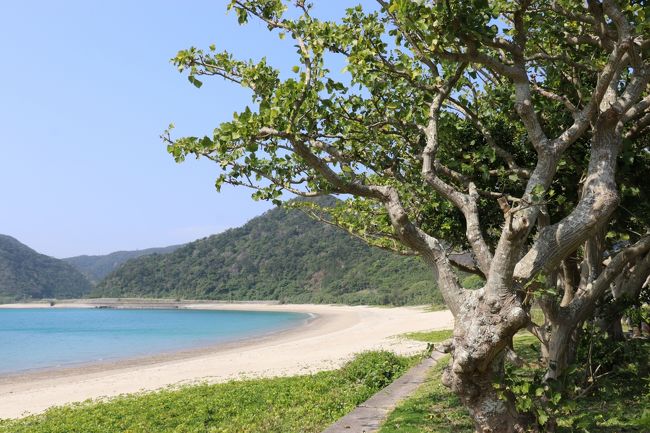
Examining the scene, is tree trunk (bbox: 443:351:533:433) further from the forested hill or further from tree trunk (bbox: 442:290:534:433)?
the forested hill

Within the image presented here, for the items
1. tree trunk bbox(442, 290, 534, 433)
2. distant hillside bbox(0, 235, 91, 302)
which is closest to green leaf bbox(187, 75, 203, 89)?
tree trunk bbox(442, 290, 534, 433)

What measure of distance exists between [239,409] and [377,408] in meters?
3.87

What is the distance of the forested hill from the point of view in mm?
106188

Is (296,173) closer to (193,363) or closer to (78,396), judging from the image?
(78,396)

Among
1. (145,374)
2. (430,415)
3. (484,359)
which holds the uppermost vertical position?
(484,359)

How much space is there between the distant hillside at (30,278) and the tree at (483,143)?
183391 millimetres

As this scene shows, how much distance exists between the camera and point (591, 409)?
7.07m

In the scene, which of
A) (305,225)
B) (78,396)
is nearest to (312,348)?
(78,396)

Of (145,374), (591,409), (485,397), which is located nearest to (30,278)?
(145,374)

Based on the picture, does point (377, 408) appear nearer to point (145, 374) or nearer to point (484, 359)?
point (484, 359)

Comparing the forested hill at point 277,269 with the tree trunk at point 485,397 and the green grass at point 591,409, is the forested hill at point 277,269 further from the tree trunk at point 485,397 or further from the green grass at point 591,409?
the tree trunk at point 485,397

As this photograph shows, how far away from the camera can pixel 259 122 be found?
5.38 metres

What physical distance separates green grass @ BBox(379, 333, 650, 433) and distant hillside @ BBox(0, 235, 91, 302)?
183173mm

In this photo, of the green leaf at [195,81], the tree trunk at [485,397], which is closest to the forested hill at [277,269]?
the green leaf at [195,81]
